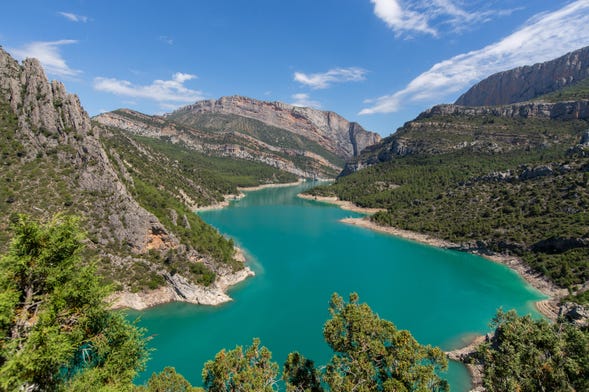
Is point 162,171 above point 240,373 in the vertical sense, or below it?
above

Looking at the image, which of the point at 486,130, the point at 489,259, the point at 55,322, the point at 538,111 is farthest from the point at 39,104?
the point at 538,111

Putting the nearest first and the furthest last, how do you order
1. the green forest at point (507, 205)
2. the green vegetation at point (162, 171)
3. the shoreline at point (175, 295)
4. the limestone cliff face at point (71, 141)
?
the shoreline at point (175, 295)
the limestone cliff face at point (71, 141)
the green forest at point (507, 205)
the green vegetation at point (162, 171)

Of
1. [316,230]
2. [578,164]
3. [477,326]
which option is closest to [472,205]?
[578,164]

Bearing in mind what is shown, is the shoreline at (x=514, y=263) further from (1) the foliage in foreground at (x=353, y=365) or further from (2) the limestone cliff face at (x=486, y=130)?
(2) the limestone cliff face at (x=486, y=130)

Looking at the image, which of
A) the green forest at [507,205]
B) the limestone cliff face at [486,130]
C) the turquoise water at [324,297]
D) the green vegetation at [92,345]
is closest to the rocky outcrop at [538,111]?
the limestone cliff face at [486,130]

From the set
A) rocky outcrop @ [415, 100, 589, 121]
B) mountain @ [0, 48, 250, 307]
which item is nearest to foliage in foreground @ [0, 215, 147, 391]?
mountain @ [0, 48, 250, 307]

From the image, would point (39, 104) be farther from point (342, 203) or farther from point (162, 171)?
point (342, 203)

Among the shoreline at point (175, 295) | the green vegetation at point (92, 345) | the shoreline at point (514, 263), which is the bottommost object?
the shoreline at point (514, 263)
